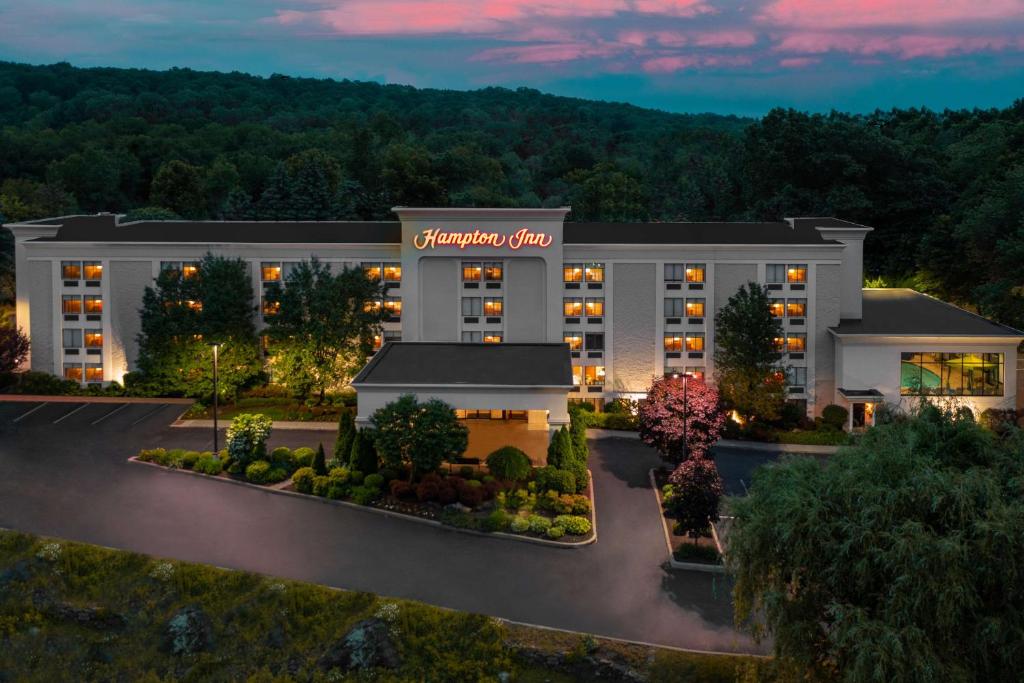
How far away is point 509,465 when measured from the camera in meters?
41.1

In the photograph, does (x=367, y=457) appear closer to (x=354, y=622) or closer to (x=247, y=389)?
(x=354, y=622)

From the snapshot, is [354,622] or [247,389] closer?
[354,622]

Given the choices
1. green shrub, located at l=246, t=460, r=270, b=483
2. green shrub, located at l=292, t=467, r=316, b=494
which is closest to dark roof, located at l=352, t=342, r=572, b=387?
green shrub, located at l=292, t=467, r=316, b=494

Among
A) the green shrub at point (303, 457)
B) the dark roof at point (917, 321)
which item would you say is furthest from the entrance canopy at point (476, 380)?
the dark roof at point (917, 321)

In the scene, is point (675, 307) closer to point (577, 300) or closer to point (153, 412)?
point (577, 300)

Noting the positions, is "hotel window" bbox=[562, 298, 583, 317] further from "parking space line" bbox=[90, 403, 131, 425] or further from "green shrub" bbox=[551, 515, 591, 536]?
"parking space line" bbox=[90, 403, 131, 425]

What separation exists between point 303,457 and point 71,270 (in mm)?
23834

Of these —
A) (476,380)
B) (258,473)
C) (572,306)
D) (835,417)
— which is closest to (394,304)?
(572,306)

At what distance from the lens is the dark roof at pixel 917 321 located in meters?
52.1

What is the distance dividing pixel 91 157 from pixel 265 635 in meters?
97.1

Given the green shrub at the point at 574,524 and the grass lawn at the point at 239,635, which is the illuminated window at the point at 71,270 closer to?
the grass lawn at the point at 239,635

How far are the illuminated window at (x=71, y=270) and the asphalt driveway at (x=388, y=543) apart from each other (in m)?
13.6

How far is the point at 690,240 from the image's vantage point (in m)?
55.8

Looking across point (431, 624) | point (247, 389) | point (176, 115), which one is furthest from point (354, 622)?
point (176, 115)
